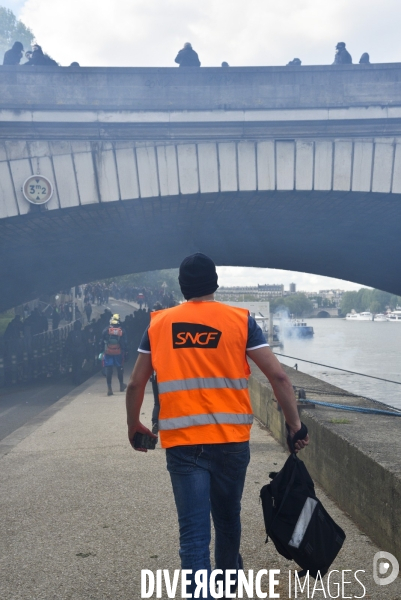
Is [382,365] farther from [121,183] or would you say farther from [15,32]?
[15,32]

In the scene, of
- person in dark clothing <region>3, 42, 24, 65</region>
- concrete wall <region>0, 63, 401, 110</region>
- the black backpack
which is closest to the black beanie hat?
the black backpack

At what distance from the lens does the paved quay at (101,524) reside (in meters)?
3.86

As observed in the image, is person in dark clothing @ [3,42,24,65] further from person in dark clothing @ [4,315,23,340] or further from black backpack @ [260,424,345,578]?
black backpack @ [260,424,345,578]

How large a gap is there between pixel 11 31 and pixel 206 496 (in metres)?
95.2

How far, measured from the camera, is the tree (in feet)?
285

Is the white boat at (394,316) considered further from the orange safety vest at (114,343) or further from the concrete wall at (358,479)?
the concrete wall at (358,479)

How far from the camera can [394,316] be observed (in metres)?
114

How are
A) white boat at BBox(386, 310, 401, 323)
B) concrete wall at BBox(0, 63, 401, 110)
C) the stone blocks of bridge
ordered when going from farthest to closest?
white boat at BBox(386, 310, 401, 323) < the stone blocks of bridge < concrete wall at BBox(0, 63, 401, 110)

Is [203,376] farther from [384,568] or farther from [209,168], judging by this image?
[209,168]

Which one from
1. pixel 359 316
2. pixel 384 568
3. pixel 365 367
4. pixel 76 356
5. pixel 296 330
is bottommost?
pixel 359 316

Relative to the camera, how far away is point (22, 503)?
5.66m

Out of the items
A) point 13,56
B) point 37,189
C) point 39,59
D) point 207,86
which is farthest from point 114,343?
point 13,56

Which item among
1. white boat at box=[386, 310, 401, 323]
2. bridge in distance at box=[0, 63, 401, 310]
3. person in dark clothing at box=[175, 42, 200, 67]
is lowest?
white boat at box=[386, 310, 401, 323]

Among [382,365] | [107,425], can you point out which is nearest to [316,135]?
[107,425]
